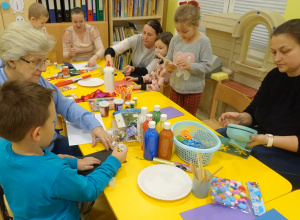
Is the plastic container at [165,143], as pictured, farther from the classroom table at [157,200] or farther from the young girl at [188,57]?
the young girl at [188,57]

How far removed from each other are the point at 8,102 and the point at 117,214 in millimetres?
544

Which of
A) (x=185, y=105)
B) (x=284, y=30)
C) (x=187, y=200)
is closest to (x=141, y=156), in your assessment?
(x=187, y=200)

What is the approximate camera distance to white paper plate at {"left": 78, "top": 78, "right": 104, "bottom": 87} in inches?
77.0

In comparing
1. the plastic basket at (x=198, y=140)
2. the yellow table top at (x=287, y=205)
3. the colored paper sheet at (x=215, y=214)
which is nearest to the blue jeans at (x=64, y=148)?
the plastic basket at (x=198, y=140)

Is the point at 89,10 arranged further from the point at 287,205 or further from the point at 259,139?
the point at 287,205

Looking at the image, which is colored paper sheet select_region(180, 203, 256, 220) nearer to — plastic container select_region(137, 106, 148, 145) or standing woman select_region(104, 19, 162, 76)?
plastic container select_region(137, 106, 148, 145)

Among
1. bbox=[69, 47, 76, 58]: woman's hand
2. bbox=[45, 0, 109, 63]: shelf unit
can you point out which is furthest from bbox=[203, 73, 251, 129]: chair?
bbox=[45, 0, 109, 63]: shelf unit

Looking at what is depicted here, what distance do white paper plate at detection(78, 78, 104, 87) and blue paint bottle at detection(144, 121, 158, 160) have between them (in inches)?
41.2

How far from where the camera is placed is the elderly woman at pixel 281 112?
121 centimetres

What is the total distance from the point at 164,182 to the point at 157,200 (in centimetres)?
9

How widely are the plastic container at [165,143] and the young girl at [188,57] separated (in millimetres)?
898

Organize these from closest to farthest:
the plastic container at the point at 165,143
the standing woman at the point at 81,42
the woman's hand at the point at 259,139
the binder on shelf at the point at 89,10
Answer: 1. the plastic container at the point at 165,143
2. the woman's hand at the point at 259,139
3. the standing woman at the point at 81,42
4. the binder on shelf at the point at 89,10

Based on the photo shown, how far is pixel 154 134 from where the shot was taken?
1.05 meters

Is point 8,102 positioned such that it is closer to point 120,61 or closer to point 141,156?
point 141,156
